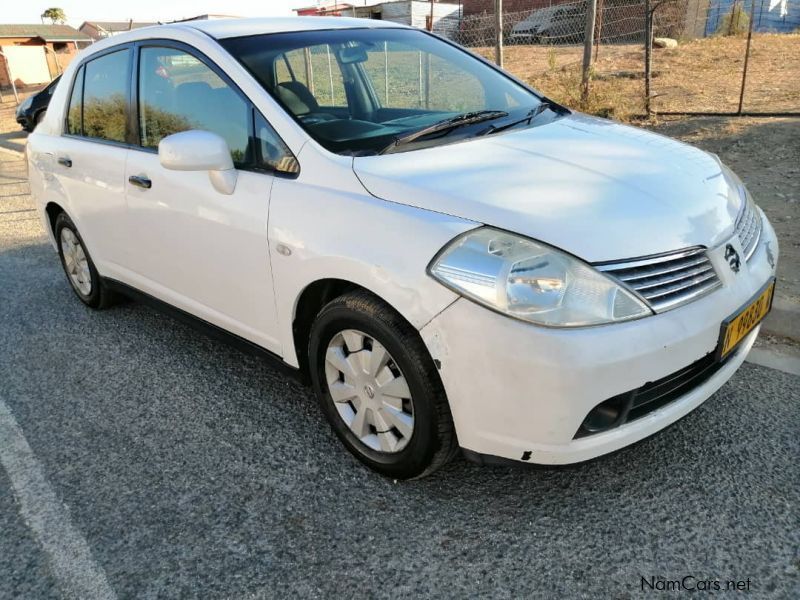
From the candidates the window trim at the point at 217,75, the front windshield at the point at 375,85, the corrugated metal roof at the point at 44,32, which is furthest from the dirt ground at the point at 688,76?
the corrugated metal roof at the point at 44,32

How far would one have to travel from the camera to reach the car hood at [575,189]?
204cm

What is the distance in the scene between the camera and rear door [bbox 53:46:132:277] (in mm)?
3508

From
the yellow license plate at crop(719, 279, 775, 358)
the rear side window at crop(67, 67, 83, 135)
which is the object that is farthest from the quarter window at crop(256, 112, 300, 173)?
the rear side window at crop(67, 67, 83, 135)

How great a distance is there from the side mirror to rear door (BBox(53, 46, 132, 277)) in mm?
957

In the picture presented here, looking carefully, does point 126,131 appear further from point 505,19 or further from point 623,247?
point 505,19

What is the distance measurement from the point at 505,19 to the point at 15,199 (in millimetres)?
24319

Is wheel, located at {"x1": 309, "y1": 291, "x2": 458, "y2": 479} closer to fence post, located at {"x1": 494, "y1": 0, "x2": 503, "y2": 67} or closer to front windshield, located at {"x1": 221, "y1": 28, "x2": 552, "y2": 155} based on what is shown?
front windshield, located at {"x1": 221, "y1": 28, "x2": 552, "y2": 155}

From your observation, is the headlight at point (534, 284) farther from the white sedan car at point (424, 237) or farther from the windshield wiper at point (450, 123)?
the windshield wiper at point (450, 123)

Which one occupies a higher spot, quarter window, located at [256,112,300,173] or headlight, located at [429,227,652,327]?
quarter window, located at [256,112,300,173]

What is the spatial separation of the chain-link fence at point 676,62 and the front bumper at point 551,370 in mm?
6066

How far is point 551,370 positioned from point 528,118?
1625 millimetres

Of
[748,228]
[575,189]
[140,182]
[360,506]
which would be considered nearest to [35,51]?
[140,182]

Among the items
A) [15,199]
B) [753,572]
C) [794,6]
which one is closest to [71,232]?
[753,572]

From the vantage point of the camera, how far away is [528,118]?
3084 mm
